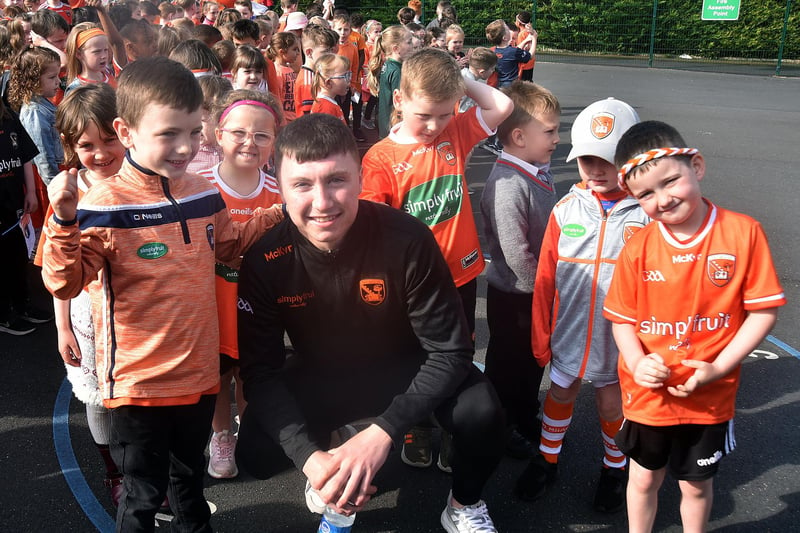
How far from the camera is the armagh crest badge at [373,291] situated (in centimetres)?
262

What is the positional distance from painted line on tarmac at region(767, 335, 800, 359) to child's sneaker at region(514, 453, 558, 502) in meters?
2.12

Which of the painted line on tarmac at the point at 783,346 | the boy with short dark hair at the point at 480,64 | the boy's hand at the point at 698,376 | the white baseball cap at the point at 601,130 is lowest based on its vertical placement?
the painted line on tarmac at the point at 783,346

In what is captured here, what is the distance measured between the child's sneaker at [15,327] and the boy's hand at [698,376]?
425cm

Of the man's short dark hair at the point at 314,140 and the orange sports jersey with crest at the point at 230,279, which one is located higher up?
the man's short dark hair at the point at 314,140

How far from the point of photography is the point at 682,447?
2418mm

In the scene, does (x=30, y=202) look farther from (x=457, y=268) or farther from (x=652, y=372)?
(x=652, y=372)

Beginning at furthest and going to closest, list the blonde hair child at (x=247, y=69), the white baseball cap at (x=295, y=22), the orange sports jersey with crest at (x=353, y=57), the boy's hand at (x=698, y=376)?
1. the orange sports jersey with crest at (x=353, y=57)
2. the white baseball cap at (x=295, y=22)
3. the blonde hair child at (x=247, y=69)
4. the boy's hand at (x=698, y=376)

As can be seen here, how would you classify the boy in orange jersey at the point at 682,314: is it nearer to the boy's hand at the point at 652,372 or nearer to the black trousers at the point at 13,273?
the boy's hand at the point at 652,372

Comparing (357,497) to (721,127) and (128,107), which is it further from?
(721,127)

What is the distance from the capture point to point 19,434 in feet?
11.6

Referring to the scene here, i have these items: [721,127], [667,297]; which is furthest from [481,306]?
[721,127]

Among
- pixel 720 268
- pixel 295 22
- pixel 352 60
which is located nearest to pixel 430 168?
pixel 720 268

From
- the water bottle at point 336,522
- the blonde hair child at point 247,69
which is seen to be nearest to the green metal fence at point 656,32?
the blonde hair child at point 247,69

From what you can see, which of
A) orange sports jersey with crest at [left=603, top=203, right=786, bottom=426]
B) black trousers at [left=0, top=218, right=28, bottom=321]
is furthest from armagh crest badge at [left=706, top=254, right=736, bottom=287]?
black trousers at [left=0, top=218, right=28, bottom=321]
